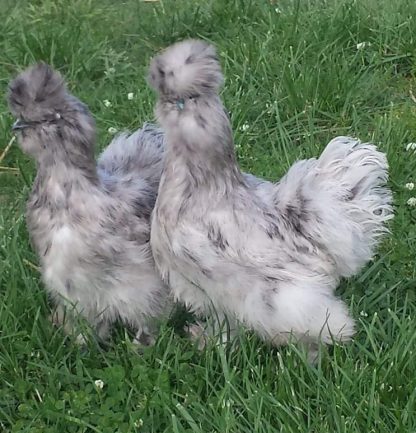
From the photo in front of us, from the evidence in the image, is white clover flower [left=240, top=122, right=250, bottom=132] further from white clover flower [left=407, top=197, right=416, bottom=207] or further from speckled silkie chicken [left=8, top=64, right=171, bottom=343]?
speckled silkie chicken [left=8, top=64, right=171, bottom=343]

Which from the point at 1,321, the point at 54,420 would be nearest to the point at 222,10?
the point at 1,321

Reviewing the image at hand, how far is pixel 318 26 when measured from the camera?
408cm

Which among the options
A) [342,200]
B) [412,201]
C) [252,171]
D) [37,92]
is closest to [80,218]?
[37,92]

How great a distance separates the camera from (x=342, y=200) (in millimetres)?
2551

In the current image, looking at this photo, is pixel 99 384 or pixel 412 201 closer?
pixel 99 384

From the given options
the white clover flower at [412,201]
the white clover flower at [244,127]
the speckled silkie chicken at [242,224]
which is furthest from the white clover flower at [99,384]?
the white clover flower at [244,127]

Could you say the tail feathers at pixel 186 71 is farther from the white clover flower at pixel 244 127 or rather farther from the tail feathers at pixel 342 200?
the white clover flower at pixel 244 127

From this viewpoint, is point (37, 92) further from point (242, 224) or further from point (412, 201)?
point (412, 201)

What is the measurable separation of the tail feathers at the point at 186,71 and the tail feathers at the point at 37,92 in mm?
284

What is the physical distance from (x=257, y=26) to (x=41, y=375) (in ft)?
7.71

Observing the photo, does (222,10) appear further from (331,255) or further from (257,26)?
(331,255)

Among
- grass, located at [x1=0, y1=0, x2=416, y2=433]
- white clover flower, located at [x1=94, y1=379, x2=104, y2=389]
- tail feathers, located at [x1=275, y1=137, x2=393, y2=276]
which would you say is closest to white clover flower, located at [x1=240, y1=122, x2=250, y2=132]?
grass, located at [x1=0, y1=0, x2=416, y2=433]

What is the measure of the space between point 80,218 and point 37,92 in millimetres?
375

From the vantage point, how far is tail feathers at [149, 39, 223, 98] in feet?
7.51
